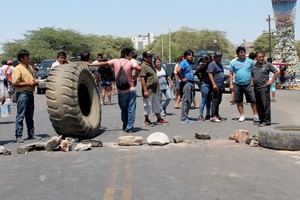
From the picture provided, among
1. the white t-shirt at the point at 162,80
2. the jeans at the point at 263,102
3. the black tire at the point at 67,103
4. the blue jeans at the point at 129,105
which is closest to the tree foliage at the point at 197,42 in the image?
the white t-shirt at the point at 162,80

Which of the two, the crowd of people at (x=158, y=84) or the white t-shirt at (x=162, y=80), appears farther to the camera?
the white t-shirt at (x=162, y=80)

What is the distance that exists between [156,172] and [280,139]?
8.95 ft

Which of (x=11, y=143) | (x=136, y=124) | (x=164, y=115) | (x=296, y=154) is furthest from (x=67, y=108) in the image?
(x=164, y=115)

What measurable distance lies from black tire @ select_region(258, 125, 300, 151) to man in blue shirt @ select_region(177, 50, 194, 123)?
3373mm

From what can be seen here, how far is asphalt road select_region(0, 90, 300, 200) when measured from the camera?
5.24 meters

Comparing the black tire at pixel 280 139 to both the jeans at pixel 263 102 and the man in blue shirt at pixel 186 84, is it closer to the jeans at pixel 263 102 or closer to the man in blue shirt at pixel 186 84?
the jeans at pixel 263 102

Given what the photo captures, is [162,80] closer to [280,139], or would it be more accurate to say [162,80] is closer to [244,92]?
[244,92]

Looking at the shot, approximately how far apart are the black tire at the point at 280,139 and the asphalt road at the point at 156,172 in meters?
0.17

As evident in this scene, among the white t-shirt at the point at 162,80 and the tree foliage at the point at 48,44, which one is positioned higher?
the tree foliage at the point at 48,44

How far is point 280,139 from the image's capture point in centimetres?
785

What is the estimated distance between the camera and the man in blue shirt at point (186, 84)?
37.0 feet

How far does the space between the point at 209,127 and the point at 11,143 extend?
4.42 m

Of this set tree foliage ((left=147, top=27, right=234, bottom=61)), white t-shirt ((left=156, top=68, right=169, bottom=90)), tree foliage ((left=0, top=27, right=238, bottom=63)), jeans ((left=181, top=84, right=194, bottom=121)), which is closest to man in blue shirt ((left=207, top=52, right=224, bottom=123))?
jeans ((left=181, top=84, right=194, bottom=121))

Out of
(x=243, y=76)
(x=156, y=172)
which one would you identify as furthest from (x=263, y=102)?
(x=156, y=172)
